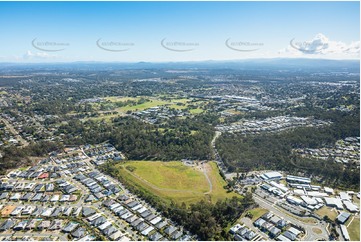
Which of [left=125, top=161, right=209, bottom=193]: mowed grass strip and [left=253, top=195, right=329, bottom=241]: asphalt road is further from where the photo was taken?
[left=125, top=161, right=209, bottom=193]: mowed grass strip

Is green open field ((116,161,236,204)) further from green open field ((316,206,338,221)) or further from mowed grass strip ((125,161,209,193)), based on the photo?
green open field ((316,206,338,221))

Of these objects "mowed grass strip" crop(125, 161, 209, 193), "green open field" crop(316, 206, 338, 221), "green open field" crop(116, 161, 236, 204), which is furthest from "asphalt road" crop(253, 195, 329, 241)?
"mowed grass strip" crop(125, 161, 209, 193)

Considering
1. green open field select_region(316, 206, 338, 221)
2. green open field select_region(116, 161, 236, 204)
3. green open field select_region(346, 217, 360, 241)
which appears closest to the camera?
green open field select_region(346, 217, 360, 241)

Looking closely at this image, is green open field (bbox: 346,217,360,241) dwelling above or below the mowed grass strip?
below

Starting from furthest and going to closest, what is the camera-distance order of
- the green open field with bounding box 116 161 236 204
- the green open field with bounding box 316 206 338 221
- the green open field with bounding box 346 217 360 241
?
the green open field with bounding box 116 161 236 204 → the green open field with bounding box 316 206 338 221 → the green open field with bounding box 346 217 360 241

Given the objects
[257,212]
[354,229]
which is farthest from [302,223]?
[354,229]

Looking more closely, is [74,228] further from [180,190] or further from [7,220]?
[180,190]
